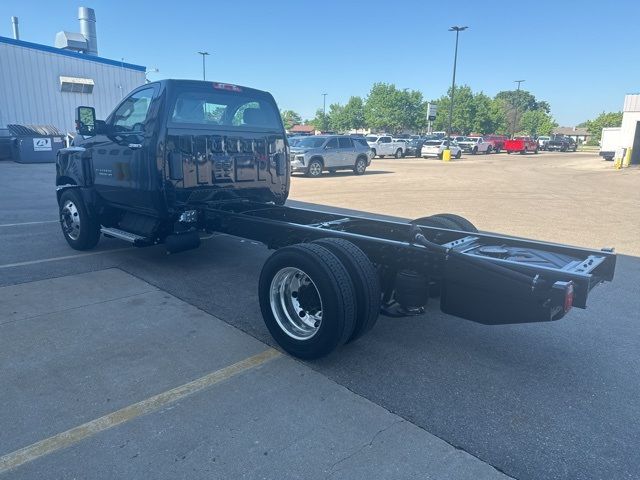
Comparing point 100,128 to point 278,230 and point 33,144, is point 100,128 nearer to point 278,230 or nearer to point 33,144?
point 278,230

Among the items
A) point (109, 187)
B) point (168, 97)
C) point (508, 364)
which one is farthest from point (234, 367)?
point (109, 187)

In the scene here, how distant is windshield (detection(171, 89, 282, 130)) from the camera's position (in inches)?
218

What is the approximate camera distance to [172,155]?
539 cm

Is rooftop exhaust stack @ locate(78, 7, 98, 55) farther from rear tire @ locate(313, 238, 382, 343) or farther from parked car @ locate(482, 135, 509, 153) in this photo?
rear tire @ locate(313, 238, 382, 343)

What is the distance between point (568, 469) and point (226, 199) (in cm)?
469

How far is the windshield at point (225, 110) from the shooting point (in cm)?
553

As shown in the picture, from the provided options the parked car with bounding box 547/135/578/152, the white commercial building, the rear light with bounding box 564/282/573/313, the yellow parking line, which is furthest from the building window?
the parked car with bounding box 547/135/578/152

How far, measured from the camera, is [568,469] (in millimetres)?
2516

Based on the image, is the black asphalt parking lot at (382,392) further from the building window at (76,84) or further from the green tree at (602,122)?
the green tree at (602,122)

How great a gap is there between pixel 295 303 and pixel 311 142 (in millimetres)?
18186

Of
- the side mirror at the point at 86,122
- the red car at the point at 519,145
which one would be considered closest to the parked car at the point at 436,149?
the red car at the point at 519,145

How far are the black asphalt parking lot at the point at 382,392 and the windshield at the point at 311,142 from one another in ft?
54.2

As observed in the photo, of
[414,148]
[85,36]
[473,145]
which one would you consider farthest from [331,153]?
[473,145]

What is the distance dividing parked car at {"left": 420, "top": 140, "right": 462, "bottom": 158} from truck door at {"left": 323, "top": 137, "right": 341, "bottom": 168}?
59.1ft
